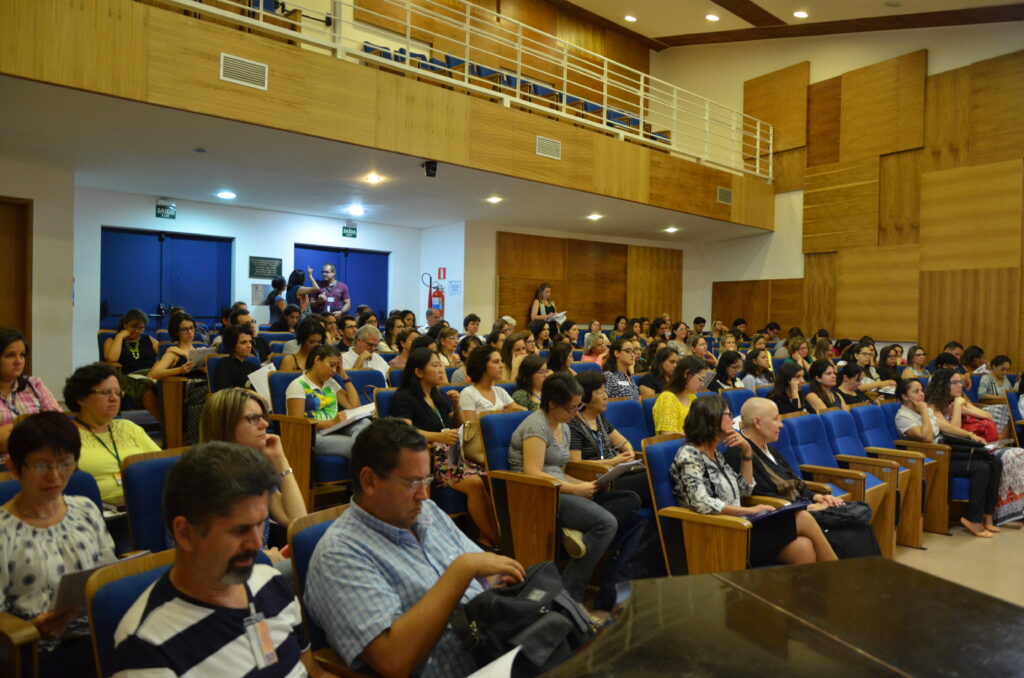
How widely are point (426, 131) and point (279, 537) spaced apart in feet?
16.6

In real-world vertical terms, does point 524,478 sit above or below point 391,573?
below

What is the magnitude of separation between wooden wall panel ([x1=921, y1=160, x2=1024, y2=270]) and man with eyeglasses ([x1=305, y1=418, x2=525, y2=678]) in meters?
10.6

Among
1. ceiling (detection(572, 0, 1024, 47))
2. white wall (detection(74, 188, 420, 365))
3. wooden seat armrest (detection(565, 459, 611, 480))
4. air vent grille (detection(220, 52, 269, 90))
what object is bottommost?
wooden seat armrest (detection(565, 459, 611, 480))

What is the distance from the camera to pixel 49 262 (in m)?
7.11

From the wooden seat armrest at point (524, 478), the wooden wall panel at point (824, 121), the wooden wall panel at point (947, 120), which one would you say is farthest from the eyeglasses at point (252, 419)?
the wooden wall panel at point (824, 121)

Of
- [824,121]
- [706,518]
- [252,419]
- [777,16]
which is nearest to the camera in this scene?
[252,419]

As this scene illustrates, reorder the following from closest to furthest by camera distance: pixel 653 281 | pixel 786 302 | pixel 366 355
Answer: pixel 366 355 < pixel 786 302 < pixel 653 281

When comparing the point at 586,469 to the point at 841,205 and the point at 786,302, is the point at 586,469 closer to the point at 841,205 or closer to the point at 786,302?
the point at 841,205

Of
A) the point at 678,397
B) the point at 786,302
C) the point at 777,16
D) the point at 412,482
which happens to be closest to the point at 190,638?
the point at 412,482

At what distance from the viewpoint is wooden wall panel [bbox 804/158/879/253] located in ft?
36.6

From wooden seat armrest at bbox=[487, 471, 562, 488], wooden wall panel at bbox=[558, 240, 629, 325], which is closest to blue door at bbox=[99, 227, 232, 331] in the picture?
wooden wall panel at bbox=[558, 240, 629, 325]

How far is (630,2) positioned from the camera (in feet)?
38.6

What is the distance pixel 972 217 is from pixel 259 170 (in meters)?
9.51

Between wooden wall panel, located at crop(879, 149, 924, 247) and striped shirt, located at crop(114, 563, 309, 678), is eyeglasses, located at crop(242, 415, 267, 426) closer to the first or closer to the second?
striped shirt, located at crop(114, 563, 309, 678)
